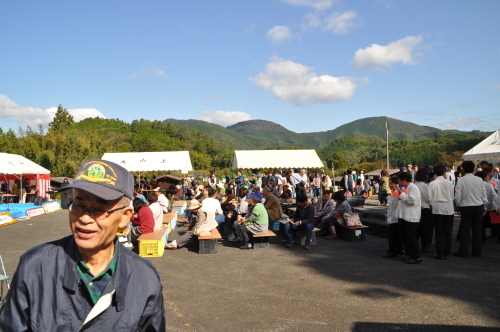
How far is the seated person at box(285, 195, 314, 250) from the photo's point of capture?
930 cm

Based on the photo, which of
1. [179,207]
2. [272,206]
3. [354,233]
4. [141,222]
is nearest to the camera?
[141,222]

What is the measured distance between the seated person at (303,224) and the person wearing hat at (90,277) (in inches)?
312

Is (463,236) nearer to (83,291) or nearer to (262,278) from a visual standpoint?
(262,278)

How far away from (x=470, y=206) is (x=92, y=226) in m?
8.04

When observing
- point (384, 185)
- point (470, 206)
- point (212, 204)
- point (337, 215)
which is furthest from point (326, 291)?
point (384, 185)

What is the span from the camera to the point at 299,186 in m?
14.8

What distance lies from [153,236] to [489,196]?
26.8 feet

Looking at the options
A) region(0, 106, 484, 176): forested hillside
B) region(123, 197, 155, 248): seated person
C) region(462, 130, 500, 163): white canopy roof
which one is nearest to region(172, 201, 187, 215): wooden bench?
region(123, 197, 155, 248): seated person

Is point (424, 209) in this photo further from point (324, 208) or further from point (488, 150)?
point (488, 150)

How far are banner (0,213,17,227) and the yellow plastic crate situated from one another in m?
8.94

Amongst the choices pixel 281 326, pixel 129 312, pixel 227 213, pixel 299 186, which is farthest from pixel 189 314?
pixel 299 186

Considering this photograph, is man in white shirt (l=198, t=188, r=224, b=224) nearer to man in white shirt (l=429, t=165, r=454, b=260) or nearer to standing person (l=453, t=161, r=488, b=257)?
man in white shirt (l=429, t=165, r=454, b=260)

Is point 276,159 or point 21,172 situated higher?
point 276,159

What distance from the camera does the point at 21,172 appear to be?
1980 centimetres
